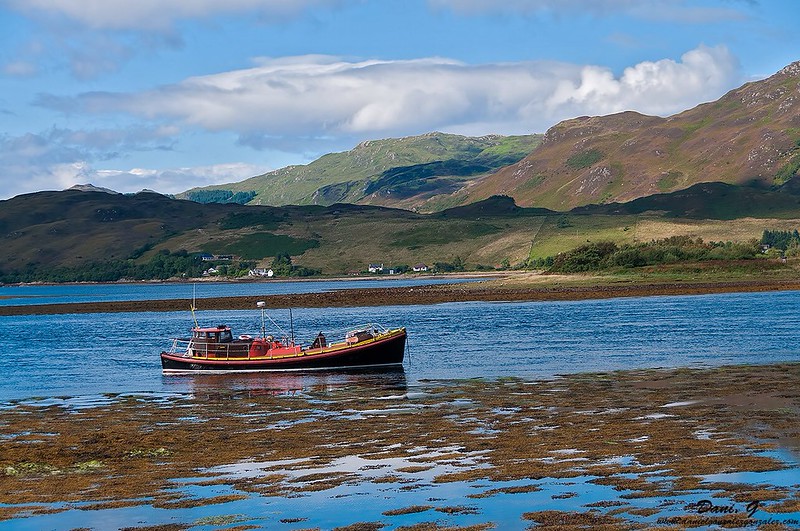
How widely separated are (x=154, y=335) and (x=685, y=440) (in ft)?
267

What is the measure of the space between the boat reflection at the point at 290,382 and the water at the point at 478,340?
0.18 meters

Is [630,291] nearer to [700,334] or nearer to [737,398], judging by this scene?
[700,334]

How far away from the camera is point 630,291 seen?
143 meters

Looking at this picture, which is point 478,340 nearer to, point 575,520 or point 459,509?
point 459,509

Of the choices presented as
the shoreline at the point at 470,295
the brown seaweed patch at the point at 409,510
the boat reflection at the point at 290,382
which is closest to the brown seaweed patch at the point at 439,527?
the brown seaweed patch at the point at 409,510

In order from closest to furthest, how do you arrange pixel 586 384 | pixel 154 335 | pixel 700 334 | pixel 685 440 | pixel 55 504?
pixel 55 504 → pixel 685 440 → pixel 586 384 → pixel 700 334 → pixel 154 335

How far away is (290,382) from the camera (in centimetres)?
5834

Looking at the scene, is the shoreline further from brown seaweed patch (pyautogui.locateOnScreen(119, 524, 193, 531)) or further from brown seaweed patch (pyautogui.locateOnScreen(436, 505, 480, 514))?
brown seaweed patch (pyautogui.locateOnScreen(119, 524, 193, 531))

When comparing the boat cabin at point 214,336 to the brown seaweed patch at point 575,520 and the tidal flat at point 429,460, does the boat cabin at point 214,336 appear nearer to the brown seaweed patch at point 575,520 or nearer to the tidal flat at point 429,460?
the tidal flat at point 429,460

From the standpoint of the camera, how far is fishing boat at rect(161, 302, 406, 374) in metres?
63.0

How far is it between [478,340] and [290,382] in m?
25.3

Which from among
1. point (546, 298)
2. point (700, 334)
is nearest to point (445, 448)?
point (700, 334)

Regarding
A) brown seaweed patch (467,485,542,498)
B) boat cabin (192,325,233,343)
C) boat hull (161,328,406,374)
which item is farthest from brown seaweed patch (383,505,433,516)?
boat cabin (192,325,233,343)

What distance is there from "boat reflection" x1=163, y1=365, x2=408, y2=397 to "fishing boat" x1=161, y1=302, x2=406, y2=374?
0.57 metres
